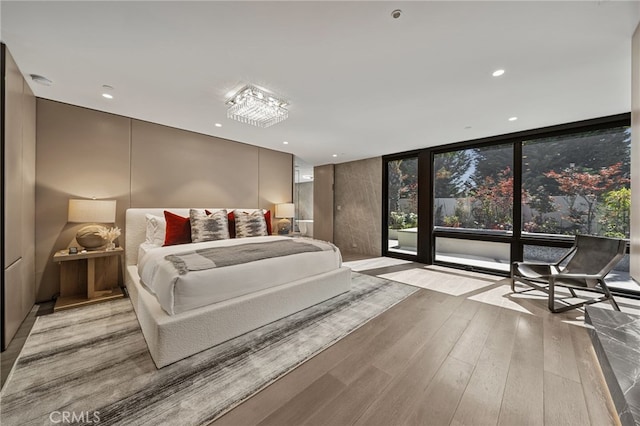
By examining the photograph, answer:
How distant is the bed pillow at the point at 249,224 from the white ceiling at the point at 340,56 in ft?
5.03

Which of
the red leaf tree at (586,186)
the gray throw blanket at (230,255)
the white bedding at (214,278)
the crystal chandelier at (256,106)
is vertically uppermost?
the crystal chandelier at (256,106)

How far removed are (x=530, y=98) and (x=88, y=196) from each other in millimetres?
5594

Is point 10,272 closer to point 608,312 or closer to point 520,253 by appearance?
point 608,312

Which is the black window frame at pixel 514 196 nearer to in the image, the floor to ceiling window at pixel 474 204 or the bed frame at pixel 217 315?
the floor to ceiling window at pixel 474 204

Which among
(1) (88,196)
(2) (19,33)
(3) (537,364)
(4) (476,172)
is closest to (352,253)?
(4) (476,172)

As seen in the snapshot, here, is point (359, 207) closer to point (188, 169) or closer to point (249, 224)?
point (249, 224)

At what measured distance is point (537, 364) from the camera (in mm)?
1757

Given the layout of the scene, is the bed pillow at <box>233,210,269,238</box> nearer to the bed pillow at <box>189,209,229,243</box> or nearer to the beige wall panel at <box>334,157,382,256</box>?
the bed pillow at <box>189,209,229,243</box>

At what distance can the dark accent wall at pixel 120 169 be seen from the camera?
2.82m

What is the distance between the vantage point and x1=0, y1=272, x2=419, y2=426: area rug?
1.31 meters

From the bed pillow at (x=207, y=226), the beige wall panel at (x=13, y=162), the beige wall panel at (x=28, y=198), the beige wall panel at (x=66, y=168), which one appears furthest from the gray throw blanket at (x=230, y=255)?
the beige wall panel at (x=66, y=168)

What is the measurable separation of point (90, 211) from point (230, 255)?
6.41 ft

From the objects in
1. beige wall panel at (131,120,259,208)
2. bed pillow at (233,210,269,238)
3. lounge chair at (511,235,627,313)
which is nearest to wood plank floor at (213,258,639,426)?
lounge chair at (511,235,627,313)

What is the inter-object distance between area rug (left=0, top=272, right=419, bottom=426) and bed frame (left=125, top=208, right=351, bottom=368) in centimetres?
8
